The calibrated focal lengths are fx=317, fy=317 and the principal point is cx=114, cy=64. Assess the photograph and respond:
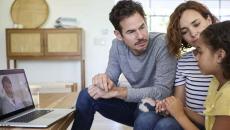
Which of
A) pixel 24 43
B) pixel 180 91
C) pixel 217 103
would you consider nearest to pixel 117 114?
pixel 180 91

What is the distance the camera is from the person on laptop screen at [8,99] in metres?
1.20

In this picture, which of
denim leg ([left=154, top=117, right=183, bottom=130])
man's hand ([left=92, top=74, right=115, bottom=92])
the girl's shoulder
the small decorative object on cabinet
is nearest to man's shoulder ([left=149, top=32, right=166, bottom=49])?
the girl's shoulder

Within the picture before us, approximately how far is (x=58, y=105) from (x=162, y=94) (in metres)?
0.53

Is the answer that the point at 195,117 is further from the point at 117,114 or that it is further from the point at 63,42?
the point at 63,42

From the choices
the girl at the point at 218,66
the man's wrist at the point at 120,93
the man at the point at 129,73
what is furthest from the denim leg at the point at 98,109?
the girl at the point at 218,66

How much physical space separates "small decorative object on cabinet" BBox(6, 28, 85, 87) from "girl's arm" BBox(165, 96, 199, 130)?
10.9 feet

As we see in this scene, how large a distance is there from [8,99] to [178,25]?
0.82m

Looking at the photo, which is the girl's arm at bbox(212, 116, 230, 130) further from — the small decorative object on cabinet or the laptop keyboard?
the small decorative object on cabinet

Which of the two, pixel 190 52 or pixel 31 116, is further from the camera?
pixel 190 52

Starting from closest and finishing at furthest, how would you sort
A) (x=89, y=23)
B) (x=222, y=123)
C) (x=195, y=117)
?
(x=222, y=123), (x=195, y=117), (x=89, y=23)

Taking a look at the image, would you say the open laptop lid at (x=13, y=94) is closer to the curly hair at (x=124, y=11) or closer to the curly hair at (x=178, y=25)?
the curly hair at (x=124, y=11)

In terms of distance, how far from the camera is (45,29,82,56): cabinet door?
14.9 ft

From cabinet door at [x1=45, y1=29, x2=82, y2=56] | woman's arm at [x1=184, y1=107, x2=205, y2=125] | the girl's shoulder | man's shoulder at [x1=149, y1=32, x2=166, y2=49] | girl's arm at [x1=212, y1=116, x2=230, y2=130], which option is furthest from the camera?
cabinet door at [x1=45, y1=29, x2=82, y2=56]

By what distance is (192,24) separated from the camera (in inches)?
56.0
